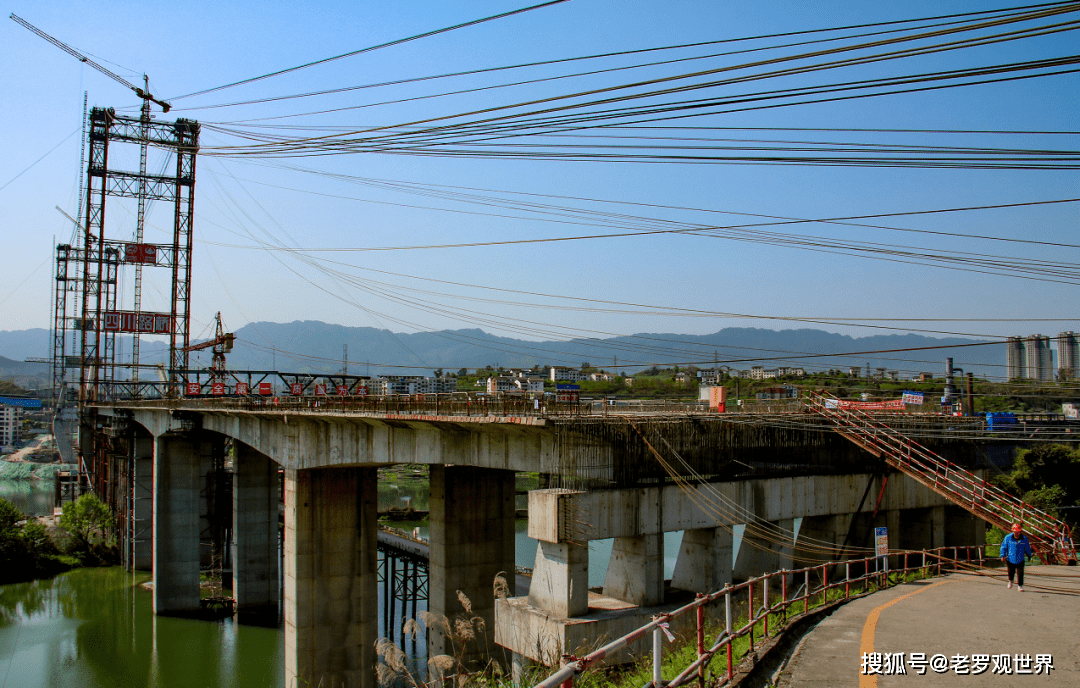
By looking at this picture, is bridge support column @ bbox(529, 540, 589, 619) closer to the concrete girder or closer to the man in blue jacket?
the concrete girder

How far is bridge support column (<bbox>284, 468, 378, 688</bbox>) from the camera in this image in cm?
3253

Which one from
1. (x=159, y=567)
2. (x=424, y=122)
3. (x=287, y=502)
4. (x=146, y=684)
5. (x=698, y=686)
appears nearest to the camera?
(x=698, y=686)

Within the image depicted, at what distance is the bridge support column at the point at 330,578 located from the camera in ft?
107

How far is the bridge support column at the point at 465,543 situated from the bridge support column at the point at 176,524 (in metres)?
22.7

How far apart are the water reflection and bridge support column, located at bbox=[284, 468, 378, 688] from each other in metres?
5.25

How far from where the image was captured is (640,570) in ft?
69.9

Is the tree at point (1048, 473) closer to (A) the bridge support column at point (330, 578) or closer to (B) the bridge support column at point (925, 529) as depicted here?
(B) the bridge support column at point (925, 529)

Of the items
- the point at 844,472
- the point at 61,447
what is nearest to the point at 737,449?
the point at 844,472

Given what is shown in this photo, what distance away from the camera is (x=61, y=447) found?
3036 inches

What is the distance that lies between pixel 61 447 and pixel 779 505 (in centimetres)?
7844

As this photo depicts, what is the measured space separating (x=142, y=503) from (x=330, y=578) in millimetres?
26455

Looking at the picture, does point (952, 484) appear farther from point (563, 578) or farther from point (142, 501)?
point (142, 501)

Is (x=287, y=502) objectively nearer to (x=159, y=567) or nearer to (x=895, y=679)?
(x=159, y=567)

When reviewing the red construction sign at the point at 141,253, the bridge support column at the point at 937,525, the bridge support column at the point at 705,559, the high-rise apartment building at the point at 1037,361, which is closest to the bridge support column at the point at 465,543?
the bridge support column at the point at 705,559
